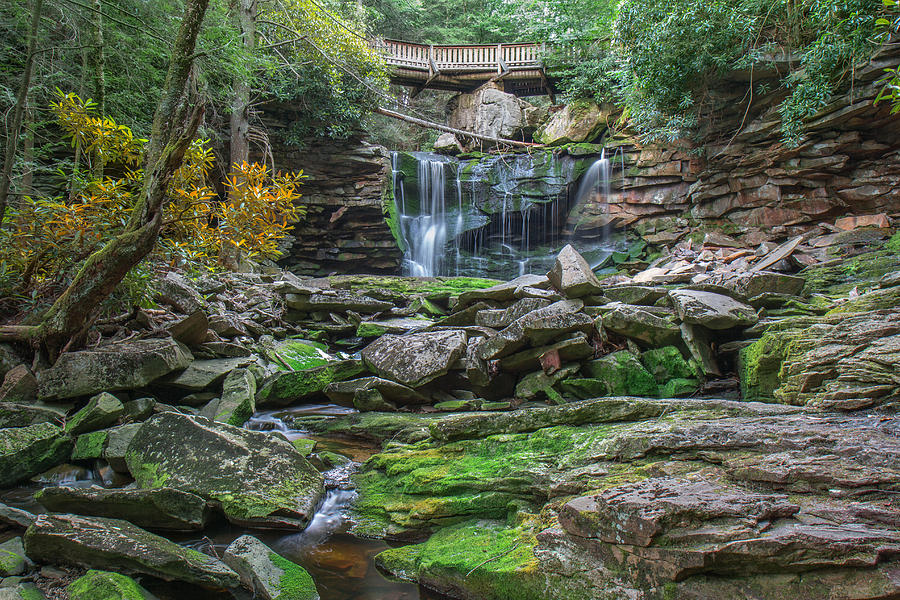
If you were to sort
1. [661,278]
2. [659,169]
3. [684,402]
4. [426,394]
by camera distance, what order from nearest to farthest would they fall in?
[684,402], [426,394], [661,278], [659,169]

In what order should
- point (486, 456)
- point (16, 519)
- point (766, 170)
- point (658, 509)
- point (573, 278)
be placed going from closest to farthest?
point (658, 509)
point (16, 519)
point (486, 456)
point (573, 278)
point (766, 170)

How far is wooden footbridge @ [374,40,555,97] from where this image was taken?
2088 centimetres

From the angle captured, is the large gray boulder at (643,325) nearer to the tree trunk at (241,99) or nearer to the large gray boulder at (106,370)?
the large gray boulder at (106,370)

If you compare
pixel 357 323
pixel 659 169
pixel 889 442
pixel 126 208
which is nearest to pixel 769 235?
pixel 659 169

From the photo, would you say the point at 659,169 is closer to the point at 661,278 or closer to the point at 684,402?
the point at 661,278

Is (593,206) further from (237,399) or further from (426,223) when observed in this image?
(237,399)

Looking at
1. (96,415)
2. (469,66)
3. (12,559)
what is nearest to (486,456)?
(12,559)

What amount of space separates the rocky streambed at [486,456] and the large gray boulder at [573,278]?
0.14ft

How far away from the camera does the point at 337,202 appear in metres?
15.6

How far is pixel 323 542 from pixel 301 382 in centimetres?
295

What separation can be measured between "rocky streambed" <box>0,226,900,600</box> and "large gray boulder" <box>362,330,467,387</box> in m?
0.04

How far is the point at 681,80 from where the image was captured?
11.9m

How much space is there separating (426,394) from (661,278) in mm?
6030

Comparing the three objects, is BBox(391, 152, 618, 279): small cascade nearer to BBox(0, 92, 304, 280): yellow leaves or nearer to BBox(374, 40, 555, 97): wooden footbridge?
BBox(374, 40, 555, 97): wooden footbridge
